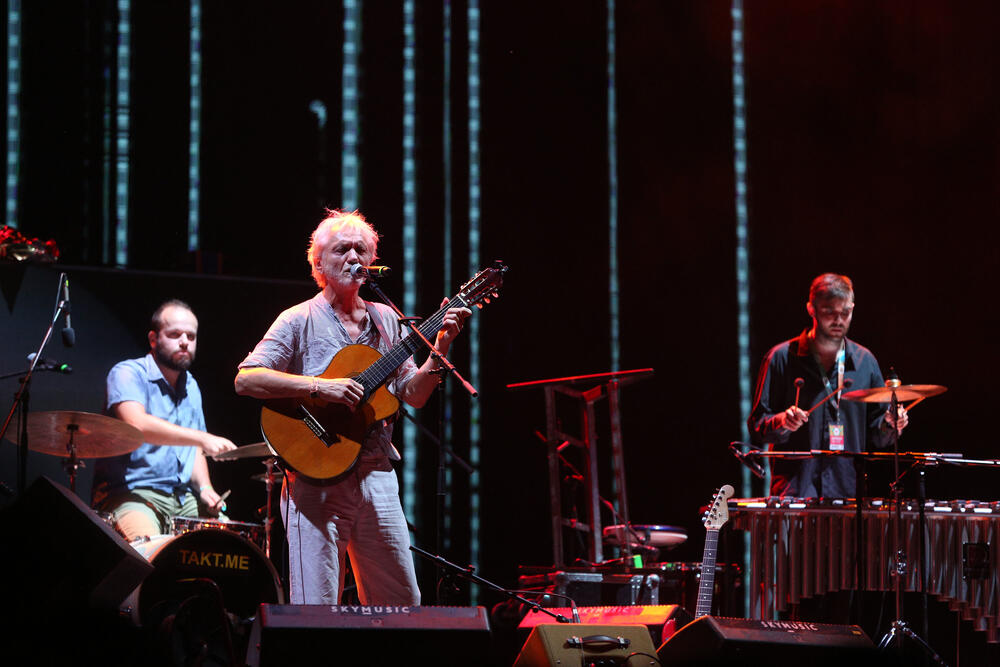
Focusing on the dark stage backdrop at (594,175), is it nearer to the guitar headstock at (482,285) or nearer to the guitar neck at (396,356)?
the guitar headstock at (482,285)

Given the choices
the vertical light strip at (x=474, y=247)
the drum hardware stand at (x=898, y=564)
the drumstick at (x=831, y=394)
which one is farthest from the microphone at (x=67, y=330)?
the drum hardware stand at (x=898, y=564)

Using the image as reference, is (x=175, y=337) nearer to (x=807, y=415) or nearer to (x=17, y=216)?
(x=17, y=216)

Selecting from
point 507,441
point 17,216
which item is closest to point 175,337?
point 17,216

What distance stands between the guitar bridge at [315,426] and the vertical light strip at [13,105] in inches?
162

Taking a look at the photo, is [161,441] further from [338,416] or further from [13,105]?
[13,105]

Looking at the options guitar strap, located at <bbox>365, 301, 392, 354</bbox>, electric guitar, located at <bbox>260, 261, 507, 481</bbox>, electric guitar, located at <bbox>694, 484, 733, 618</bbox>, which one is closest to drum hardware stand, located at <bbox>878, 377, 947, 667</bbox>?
electric guitar, located at <bbox>694, 484, 733, 618</bbox>

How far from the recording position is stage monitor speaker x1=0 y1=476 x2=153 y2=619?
2.77 metres

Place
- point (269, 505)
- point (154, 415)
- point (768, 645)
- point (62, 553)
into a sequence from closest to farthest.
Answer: point (62, 553) < point (768, 645) < point (269, 505) < point (154, 415)

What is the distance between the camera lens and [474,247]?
7031 mm

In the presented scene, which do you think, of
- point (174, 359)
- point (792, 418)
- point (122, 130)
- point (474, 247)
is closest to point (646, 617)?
point (792, 418)

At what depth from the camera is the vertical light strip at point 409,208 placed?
6.90m

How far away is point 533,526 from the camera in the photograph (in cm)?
689

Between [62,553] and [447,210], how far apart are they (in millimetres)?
4522

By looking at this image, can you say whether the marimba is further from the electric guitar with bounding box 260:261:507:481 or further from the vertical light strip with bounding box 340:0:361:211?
the vertical light strip with bounding box 340:0:361:211
